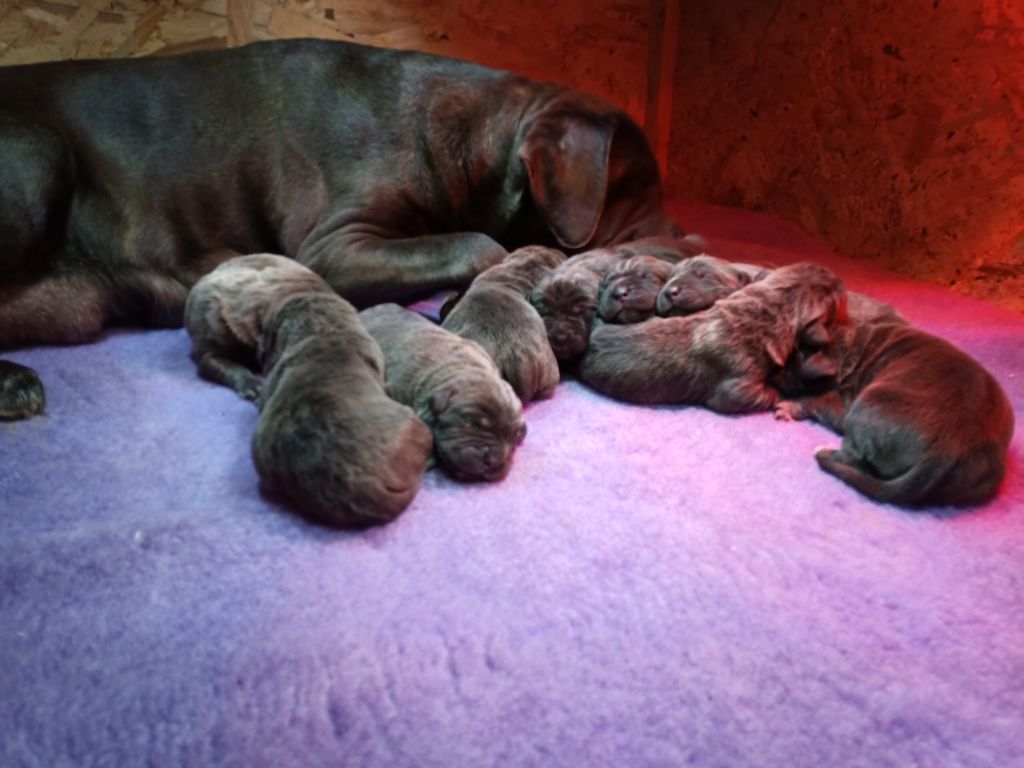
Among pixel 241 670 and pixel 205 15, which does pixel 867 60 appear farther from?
pixel 241 670

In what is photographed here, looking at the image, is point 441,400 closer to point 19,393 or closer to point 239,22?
point 19,393

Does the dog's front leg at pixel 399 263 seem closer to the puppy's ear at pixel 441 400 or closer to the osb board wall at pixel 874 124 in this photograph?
the puppy's ear at pixel 441 400

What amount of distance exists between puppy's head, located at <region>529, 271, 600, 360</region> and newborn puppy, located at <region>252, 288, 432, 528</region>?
754mm

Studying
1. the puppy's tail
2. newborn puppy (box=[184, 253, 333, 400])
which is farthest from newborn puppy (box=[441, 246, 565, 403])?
the puppy's tail

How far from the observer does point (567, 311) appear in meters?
2.67

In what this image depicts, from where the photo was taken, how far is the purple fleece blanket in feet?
4.22

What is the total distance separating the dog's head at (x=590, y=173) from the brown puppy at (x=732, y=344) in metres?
0.70

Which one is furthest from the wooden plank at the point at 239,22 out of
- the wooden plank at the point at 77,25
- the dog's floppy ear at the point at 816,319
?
the dog's floppy ear at the point at 816,319

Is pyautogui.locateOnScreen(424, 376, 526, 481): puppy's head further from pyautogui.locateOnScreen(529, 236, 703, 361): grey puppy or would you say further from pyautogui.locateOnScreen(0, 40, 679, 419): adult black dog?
pyautogui.locateOnScreen(0, 40, 679, 419): adult black dog

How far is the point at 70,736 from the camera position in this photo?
1.24 m

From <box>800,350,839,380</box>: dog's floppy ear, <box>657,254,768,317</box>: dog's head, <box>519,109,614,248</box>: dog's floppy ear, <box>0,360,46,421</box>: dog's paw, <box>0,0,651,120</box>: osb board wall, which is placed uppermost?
<box>0,0,651,120</box>: osb board wall

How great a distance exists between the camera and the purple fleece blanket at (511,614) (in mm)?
1287

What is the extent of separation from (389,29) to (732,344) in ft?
8.51

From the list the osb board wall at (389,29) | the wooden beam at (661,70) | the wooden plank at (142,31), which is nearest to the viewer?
the osb board wall at (389,29)
